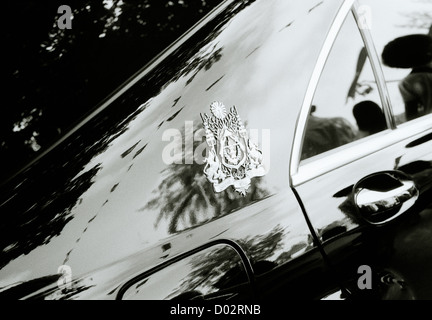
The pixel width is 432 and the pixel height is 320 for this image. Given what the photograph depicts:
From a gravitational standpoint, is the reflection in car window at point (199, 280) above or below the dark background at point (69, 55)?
below

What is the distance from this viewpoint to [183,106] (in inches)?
60.0

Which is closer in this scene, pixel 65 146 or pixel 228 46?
pixel 228 46

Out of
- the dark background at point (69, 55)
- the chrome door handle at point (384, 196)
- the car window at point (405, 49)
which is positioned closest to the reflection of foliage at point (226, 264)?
the chrome door handle at point (384, 196)

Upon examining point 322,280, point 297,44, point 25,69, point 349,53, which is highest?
point 25,69

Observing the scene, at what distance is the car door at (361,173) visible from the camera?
4.71ft

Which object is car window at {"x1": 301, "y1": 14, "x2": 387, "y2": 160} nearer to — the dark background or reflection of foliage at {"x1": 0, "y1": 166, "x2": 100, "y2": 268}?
reflection of foliage at {"x1": 0, "y1": 166, "x2": 100, "y2": 268}

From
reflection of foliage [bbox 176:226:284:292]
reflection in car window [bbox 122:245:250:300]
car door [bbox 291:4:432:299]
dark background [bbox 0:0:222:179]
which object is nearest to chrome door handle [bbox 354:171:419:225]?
car door [bbox 291:4:432:299]

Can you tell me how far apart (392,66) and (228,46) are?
54cm

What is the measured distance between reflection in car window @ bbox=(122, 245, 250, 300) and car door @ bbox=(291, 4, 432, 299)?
0.26 meters

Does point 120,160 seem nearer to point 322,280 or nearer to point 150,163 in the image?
point 150,163

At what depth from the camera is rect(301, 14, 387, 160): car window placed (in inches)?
59.9

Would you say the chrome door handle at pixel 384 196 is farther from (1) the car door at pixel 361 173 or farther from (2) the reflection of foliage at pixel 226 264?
(2) the reflection of foliage at pixel 226 264

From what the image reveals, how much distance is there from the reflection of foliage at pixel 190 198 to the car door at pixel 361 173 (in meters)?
0.17
